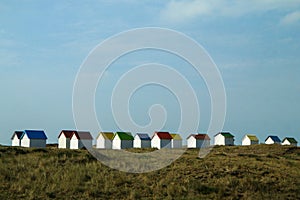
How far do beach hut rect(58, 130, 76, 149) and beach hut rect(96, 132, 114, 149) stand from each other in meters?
7.37

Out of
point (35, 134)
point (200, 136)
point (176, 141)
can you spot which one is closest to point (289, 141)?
point (200, 136)

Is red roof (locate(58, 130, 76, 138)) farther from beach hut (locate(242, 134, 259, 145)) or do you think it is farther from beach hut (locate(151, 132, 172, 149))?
beach hut (locate(242, 134, 259, 145))

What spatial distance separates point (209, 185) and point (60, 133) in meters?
50.7

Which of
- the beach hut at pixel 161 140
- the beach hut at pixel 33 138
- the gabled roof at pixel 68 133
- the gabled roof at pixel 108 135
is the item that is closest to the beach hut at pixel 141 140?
the beach hut at pixel 161 140

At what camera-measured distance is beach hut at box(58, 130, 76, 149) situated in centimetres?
7356

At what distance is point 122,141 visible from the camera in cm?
7706

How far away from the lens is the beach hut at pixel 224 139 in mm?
101225

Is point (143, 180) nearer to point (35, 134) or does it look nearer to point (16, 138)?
point (35, 134)

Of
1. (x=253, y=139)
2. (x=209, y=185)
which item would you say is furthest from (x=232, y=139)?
(x=209, y=185)

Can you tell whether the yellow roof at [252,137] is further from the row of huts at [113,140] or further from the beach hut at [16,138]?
the beach hut at [16,138]

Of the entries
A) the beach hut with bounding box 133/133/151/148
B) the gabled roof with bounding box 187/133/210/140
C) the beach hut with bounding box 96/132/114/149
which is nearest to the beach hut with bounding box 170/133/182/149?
the beach hut with bounding box 133/133/151/148

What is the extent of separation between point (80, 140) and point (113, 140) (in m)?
8.47

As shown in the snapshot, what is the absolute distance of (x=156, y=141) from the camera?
86250 mm

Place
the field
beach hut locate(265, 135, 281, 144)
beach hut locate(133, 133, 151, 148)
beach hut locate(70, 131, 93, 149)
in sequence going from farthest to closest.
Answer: beach hut locate(265, 135, 281, 144)
beach hut locate(133, 133, 151, 148)
beach hut locate(70, 131, 93, 149)
the field
